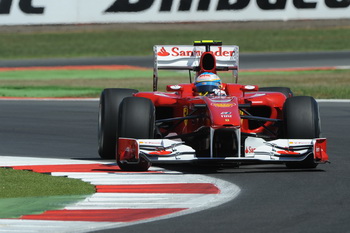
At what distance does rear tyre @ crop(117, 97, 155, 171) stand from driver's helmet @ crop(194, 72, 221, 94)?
1292 mm

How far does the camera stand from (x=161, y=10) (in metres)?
35.8

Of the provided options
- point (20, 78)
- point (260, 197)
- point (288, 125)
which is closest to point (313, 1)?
point (20, 78)

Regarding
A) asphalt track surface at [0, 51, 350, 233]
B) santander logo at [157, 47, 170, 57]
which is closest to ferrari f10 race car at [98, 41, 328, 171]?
asphalt track surface at [0, 51, 350, 233]

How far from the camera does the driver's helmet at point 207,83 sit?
12.9 m

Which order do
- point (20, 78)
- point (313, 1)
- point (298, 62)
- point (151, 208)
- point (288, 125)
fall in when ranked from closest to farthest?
1. point (151, 208)
2. point (288, 125)
3. point (20, 78)
4. point (298, 62)
5. point (313, 1)

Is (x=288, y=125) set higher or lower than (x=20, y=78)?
higher

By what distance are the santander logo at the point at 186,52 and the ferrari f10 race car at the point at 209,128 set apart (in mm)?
868

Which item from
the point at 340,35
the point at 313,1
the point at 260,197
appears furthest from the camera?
the point at 340,35

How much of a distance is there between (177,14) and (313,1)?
16.0 ft

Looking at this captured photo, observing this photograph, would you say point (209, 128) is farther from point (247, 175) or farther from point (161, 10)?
point (161, 10)

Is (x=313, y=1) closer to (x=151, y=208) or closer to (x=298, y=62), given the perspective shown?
(x=298, y=62)

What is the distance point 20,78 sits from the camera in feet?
95.2

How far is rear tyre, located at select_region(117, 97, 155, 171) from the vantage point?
38.0ft

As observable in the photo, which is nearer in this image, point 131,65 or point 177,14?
point 131,65
